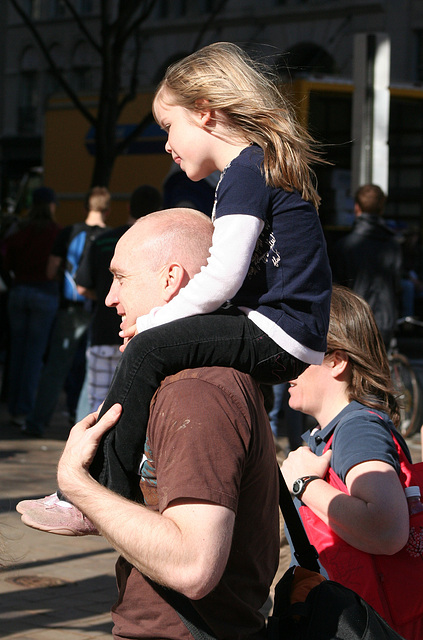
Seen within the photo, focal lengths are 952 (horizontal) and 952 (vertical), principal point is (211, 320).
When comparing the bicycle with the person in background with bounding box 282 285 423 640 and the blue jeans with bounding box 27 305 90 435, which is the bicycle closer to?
the blue jeans with bounding box 27 305 90 435

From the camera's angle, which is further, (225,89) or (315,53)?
(315,53)

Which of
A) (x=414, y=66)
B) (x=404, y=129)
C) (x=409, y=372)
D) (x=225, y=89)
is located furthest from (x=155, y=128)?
(x=414, y=66)

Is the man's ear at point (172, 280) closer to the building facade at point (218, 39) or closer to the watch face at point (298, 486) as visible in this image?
the watch face at point (298, 486)

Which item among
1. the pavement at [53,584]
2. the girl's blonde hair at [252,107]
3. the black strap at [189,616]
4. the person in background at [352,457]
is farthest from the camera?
the pavement at [53,584]

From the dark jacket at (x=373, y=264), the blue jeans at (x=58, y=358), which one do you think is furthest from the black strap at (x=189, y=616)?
the blue jeans at (x=58, y=358)

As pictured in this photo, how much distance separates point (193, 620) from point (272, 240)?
0.91m

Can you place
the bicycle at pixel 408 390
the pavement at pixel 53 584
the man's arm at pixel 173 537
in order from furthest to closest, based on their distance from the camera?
the bicycle at pixel 408 390
the pavement at pixel 53 584
the man's arm at pixel 173 537

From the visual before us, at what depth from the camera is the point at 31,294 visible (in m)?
8.72

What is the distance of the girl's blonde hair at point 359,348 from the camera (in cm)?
279

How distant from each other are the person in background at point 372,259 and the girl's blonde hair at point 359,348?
15.8 ft

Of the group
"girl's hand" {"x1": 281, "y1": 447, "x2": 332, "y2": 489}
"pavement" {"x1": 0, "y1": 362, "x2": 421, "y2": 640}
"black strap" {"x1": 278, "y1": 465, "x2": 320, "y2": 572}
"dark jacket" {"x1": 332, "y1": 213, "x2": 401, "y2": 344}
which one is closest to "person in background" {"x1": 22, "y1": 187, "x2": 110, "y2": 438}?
"pavement" {"x1": 0, "y1": 362, "x2": 421, "y2": 640}

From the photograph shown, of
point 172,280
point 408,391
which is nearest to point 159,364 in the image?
point 172,280

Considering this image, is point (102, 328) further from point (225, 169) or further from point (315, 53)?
point (315, 53)

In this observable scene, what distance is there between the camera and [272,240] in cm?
226
